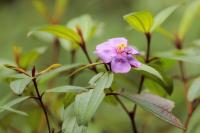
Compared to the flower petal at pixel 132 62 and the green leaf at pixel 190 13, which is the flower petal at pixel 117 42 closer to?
the flower petal at pixel 132 62

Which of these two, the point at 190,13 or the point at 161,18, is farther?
the point at 190,13

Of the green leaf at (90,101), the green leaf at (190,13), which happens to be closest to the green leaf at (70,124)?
the green leaf at (90,101)

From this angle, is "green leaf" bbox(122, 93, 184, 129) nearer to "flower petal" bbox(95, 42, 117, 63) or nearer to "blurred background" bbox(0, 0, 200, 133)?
"flower petal" bbox(95, 42, 117, 63)

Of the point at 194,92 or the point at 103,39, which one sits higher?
the point at 194,92

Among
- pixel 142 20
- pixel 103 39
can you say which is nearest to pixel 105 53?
pixel 142 20

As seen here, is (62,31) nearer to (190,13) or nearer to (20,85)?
(20,85)

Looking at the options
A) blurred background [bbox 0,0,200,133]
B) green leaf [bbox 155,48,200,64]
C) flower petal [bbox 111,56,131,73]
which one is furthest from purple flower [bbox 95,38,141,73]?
blurred background [bbox 0,0,200,133]

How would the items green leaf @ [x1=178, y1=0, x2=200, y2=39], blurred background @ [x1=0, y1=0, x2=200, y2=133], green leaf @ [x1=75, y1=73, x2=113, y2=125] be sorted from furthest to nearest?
blurred background @ [x1=0, y1=0, x2=200, y2=133]
green leaf @ [x1=178, y1=0, x2=200, y2=39]
green leaf @ [x1=75, y1=73, x2=113, y2=125]

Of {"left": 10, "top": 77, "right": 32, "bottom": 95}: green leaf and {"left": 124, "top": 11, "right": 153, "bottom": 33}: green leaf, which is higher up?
{"left": 124, "top": 11, "right": 153, "bottom": 33}: green leaf
